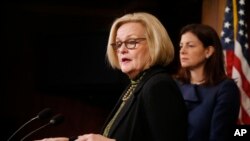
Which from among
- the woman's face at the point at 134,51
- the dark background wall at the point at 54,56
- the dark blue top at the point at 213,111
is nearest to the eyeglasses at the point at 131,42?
the woman's face at the point at 134,51

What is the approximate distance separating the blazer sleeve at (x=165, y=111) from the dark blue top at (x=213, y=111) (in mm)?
851

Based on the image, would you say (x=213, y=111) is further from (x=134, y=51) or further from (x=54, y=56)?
(x=54, y=56)

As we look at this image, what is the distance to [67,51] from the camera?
4391 millimetres

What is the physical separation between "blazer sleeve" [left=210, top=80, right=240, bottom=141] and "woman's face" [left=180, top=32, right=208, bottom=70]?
0.22 m

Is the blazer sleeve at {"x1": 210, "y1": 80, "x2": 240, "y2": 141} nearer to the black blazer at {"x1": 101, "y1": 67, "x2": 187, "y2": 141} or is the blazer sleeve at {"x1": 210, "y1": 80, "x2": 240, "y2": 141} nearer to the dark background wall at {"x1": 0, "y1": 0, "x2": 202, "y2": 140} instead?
the black blazer at {"x1": 101, "y1": 67, "x2": 187, "y2": 141}

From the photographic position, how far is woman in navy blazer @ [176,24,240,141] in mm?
2334

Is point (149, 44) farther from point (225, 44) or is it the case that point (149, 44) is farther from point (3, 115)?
point (3, 115)

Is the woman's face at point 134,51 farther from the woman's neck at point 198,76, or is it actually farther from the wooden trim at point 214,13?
the wooden trim at point 214,13

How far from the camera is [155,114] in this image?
1468 millimetres

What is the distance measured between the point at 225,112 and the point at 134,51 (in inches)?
32.5

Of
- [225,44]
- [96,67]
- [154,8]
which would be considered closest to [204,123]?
[225,44]

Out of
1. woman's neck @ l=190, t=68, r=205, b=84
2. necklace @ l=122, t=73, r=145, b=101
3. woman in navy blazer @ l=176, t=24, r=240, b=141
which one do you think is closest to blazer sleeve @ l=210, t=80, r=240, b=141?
woman in navy blazer @ l=176, t=24, r=240, b=141

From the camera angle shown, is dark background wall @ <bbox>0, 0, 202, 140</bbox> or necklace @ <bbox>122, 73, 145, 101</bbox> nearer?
necklace @ <bbox>122, 73, 145, 101</bbox>

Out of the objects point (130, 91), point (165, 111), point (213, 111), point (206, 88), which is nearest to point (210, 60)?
point (206, 88)
